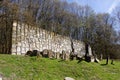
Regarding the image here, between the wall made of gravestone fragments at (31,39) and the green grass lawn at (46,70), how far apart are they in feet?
12.1

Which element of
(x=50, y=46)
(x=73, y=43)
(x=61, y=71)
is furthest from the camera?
(x=73, y=43)

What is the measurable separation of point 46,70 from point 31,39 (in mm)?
6502

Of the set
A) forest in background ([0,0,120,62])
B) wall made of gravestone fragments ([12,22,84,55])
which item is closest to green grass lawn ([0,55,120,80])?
wall made of gravestone fragments ([12,22,84,55])

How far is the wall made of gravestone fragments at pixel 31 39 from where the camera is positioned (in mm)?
18391

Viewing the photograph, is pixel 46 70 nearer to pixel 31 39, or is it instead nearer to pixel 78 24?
pixel 31 39

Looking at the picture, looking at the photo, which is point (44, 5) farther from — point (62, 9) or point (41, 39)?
point (41, 39)

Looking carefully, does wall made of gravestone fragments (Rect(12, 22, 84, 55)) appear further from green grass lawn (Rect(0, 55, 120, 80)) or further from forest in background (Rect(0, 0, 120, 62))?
Result: forest in background (Rect(0, 0, 120, 62))

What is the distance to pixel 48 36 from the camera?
22.0 metres

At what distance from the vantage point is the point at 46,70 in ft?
44.9

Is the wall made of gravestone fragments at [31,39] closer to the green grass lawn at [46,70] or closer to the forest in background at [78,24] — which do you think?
the green grass lawn at [46,70]

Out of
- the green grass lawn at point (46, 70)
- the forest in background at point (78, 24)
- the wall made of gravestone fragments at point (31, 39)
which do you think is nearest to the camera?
the green grass lawn at point (46, 70)

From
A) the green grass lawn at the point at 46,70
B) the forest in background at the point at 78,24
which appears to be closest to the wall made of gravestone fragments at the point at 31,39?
the green grass lawn at the point at 46,70

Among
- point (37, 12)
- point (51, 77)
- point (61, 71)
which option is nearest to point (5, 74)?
point (51, 77)

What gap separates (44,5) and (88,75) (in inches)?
1315
